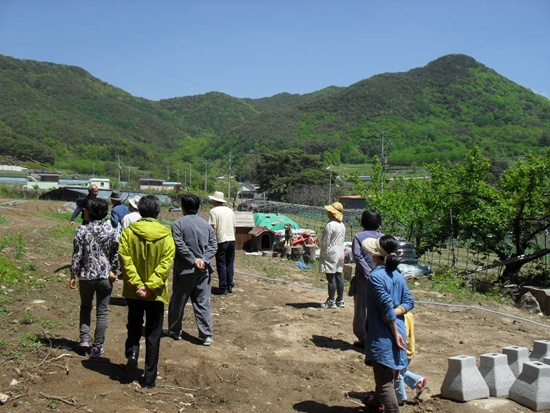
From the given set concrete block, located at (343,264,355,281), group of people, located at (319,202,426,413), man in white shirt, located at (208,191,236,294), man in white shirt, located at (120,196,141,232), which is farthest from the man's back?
concrete block, located at (343,264,355,281)

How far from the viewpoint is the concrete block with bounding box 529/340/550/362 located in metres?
5.61

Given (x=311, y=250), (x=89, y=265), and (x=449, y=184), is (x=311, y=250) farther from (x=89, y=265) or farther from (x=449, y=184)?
A: (x=89, y=265)

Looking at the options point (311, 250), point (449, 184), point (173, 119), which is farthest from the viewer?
point (173, 119)

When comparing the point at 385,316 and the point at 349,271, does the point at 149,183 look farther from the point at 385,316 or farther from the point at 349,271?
the point at 385,316

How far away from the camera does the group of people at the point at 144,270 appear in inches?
180

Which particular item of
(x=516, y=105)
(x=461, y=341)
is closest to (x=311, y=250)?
(x=461, y=341)

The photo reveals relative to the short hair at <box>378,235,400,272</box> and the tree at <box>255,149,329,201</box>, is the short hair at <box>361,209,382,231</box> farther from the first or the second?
the tree at <box>255,149,329,201</box>

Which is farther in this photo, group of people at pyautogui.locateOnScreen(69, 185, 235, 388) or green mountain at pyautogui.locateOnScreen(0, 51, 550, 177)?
green mountain at pyautogui.locateOnScreen(0, 51, 550, 177)

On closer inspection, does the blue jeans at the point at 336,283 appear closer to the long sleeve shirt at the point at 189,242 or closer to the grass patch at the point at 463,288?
the long sleeve shirt at the point at 189,242

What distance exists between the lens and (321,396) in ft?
16.1

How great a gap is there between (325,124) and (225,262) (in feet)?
415

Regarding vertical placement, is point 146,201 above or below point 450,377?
above

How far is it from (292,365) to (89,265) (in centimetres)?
238

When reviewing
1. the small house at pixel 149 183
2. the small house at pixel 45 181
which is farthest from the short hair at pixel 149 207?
the small house at pixel 149 183
